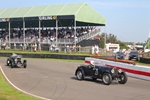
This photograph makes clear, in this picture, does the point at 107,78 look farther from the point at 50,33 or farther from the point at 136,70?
the point at 50,33

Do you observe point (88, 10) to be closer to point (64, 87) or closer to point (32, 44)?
point (32, 44)

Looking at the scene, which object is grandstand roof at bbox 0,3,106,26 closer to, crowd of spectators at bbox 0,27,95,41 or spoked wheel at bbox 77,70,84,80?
crowd of spectators at bbox 0,27,95,41

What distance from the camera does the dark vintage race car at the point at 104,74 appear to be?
1416cm

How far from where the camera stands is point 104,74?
1436cm

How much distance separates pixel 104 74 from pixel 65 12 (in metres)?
32.8

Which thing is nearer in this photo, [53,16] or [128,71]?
[128,71]

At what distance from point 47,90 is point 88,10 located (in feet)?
124

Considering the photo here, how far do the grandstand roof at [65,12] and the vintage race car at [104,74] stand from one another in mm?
29495

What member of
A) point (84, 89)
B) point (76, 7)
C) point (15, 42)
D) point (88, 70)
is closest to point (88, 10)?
point (76, 7)

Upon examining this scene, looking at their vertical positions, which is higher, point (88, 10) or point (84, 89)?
point (88, 10)

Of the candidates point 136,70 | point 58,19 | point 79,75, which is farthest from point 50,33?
point 79,75

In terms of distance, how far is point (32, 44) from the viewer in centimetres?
4962

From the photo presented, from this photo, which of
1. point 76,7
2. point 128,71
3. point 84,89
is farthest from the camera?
point 76,7

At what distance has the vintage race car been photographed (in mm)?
14163
